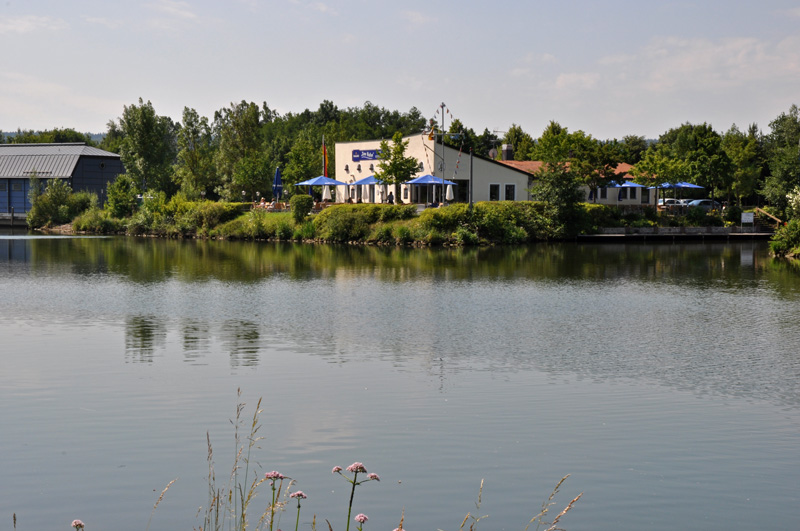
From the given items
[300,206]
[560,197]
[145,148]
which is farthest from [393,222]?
[145,148]

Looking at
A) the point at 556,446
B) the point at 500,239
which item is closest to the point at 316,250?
the point at 500,239

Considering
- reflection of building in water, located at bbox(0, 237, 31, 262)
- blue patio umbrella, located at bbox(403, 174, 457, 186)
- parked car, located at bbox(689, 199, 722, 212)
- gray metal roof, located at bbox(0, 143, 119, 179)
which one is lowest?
reflection of building in water, located at bbox(0, 237, 31, 262)

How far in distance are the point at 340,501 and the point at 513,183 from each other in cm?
6690

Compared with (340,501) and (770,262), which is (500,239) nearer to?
(770,262)

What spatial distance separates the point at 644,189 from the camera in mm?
84500

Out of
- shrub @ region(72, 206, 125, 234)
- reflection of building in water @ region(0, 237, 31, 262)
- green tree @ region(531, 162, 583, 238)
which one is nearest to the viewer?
reflection of building in water @ region(0, 237, 31, 262)

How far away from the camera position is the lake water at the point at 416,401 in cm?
1033

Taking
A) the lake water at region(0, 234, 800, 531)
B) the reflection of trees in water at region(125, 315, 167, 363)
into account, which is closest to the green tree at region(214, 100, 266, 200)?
the lake water at region(0, 234, 800, 531)

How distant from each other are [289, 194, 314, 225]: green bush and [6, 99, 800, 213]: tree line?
497 inches

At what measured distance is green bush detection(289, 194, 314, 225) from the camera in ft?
236

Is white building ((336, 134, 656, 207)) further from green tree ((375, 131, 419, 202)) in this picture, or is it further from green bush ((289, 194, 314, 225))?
green bush ((289, 194, 314, 225))

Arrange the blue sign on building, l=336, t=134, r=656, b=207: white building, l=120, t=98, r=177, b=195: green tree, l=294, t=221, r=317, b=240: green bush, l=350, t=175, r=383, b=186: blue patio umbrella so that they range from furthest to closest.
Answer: l=120, t=98, r=177, b=195: green tree → the blue sign on building → l=350, t=175, r=383, b=186: blue patio umbrella → l=336, t=134, r=656, b=207: white building → l=294, t=221, r=317, b=240: green bush

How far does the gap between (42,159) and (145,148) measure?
2116 cm

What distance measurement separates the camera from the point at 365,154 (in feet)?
262
